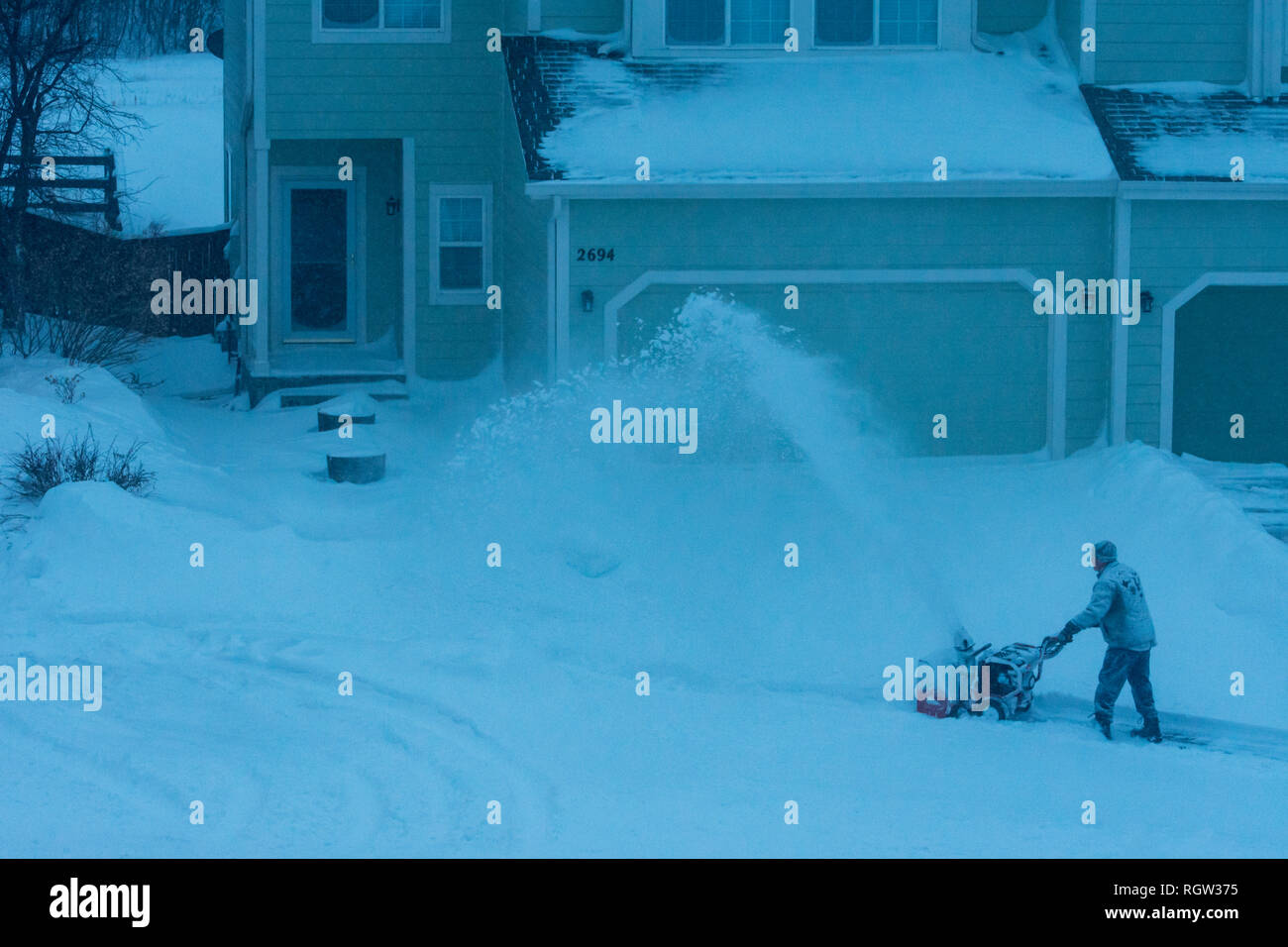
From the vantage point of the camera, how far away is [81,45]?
21234 millimetres

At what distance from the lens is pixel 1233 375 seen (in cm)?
1927

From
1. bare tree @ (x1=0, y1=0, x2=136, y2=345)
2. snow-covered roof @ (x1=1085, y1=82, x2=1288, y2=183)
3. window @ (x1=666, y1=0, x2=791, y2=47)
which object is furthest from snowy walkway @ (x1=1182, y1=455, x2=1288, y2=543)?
bare tree @ (x1=0, y1=0, x2=136, y2=345)

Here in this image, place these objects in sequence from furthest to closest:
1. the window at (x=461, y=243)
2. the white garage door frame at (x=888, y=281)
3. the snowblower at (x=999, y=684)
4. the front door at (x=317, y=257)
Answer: the front door at (x=317, y=257)
the window at (x=461, y=243)
the white garage door frame at (x=888, y=281)
the snowblower at (x=999, y=684)

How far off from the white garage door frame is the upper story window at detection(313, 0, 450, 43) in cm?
622

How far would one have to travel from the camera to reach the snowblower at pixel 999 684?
427 inches

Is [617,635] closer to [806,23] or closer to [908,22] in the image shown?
[806,23]

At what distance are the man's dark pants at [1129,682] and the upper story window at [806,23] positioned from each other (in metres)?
10.5

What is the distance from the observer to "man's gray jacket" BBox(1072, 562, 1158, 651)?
420 inches

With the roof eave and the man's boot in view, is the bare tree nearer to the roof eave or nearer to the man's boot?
the roof eave

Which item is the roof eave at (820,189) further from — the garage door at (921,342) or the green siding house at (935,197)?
the garage door at (921,342)

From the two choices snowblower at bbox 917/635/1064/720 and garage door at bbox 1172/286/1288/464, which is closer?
snowblower at bbox 917/635/1064/720

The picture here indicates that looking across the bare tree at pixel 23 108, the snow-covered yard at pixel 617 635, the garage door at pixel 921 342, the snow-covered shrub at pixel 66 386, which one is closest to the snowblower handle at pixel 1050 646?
the snow-covered yard at pixel 617 635

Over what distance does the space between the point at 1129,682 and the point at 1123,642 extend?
0.27m
